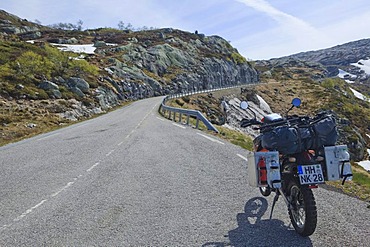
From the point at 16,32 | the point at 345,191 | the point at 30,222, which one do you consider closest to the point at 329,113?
the point at 345,191

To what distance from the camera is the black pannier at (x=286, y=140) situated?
4223mm

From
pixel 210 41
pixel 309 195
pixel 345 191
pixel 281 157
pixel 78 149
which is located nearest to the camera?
pixel 309 195

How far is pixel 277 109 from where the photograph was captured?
2501 inches

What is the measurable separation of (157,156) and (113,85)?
4157cm

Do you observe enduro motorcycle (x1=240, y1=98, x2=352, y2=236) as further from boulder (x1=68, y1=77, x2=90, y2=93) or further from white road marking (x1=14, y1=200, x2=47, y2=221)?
boulder (x1=68, y1=77, x2=90, y2=93)

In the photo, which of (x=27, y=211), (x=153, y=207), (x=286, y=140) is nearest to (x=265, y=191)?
(x=286, y=140)

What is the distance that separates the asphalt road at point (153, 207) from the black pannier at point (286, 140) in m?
1.18

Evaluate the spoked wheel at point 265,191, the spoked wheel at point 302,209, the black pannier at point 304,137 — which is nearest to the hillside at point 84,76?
the spoked wheel at point 265,191

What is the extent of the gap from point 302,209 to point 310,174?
20.2 inches

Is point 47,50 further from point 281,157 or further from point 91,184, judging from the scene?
point 281,157

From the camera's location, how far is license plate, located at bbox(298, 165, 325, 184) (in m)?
4.04

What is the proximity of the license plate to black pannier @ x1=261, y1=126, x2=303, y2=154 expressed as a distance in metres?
0.29

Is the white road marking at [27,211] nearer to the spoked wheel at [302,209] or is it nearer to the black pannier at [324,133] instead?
the spoked wheel at [302,209]

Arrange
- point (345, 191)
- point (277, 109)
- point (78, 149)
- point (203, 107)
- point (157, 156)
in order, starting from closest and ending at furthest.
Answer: point (345, 191) < point (157, 156) < point (78, 149) < point (203, 107) < point (277, 109)
